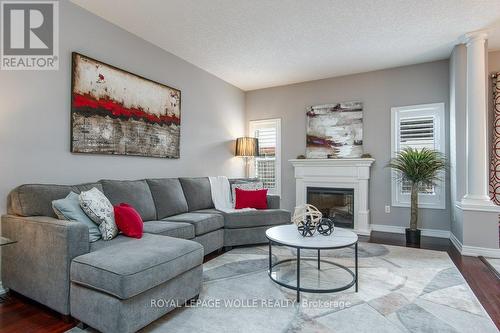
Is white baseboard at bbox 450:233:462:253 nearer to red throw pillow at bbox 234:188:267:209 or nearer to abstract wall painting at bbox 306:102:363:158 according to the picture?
abstract wall painting at bbox 306:102:363:158

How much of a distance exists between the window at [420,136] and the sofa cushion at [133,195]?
373cm

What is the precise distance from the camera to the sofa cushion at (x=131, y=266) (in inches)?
63.7

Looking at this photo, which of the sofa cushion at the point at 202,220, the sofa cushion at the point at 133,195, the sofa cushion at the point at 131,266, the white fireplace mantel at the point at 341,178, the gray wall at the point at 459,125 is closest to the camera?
the sofa cushion at the point at 131,266

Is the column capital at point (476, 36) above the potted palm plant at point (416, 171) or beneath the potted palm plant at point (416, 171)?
above

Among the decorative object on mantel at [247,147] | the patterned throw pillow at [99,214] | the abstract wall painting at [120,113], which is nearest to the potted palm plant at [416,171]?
the decorative object on mantel at [247,147]

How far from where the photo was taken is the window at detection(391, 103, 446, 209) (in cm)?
428

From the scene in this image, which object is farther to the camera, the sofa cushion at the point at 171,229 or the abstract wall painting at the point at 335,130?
the abstract wall painting at the point at 335,130

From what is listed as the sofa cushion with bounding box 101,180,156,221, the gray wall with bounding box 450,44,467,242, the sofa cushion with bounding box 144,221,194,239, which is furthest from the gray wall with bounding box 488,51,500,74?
the sofa cushion with bounding box 101,180,156,221

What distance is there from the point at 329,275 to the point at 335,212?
92.5 inches

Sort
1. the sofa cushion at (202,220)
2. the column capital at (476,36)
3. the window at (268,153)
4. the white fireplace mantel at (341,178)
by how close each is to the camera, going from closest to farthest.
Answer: the sofa cushion at (202,220) → the column capital at (476,36) → the white fireplace mantel at (341,178) → the window at (268,153)

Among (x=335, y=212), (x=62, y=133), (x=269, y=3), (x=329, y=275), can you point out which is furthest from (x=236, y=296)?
(x=335, y=212)

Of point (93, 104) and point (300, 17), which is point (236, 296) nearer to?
point (93, 104)

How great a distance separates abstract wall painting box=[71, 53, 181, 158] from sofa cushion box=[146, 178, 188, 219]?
47 cm

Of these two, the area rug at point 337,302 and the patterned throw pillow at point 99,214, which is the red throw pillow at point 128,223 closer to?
the patterned throw pillow at point 99,214
